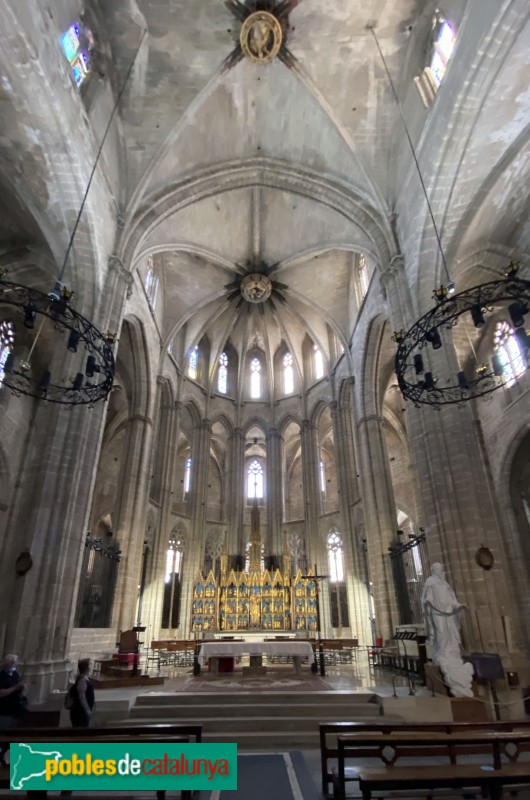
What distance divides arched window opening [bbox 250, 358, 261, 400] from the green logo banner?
79.8 feet

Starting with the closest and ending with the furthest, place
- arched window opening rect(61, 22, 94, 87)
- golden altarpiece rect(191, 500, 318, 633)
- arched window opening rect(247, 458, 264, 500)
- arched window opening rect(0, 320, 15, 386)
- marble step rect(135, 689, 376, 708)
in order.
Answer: marble step rect(135, 689, 376, 708) < arched window opening rect(61, 22, 94, 87) < arched window opening rect(0, 320, 15, 386) < golden altarpiece rect(191, 500, 318, 633) < arched window opening rect(247, 458, 264, 500)

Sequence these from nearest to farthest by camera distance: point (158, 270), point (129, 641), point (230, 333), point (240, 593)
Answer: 1. point (129, 641)
2. point (240, 593)
3. point (158, 270)
4. point (230, 333)

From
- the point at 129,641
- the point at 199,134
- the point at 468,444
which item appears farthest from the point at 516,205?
the point at 129,641

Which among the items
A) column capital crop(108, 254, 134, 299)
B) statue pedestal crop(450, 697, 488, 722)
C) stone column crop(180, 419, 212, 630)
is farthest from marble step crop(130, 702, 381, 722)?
stone column crop(180, 419, 212, 630)

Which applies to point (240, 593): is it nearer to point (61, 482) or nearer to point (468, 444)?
point (61, 482)

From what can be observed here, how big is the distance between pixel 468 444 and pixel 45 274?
13714 millimetres

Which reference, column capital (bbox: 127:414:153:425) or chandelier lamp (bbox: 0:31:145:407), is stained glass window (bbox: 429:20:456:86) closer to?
chandelier lamp (bbox: 0:31:145:407)

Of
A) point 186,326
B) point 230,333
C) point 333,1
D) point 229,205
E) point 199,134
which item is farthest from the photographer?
point 230,333

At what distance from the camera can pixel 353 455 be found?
858 inches

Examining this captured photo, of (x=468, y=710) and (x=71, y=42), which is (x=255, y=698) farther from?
(x=71, y=42)

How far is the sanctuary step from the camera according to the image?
643cm

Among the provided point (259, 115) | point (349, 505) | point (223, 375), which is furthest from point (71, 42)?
point (349, 505)

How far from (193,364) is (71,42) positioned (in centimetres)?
1616

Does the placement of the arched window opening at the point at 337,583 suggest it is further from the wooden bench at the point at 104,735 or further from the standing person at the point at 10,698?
the wooden bench at the point at 104,735
